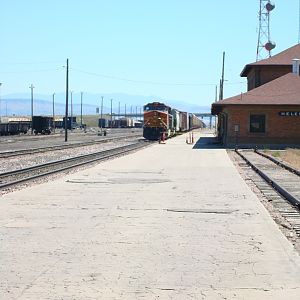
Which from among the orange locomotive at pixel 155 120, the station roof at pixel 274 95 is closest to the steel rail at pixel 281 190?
the station roof at pixel 274 95

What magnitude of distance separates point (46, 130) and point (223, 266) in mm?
81372

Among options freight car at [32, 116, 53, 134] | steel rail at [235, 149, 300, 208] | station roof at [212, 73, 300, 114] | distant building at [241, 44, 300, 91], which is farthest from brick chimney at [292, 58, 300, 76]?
freight car at [32, 116, 53, 134]

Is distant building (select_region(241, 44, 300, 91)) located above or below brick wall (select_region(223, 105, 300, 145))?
above

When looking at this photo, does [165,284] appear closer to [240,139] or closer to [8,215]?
[8,215]

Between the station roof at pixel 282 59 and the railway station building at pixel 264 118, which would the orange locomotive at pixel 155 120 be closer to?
the station roof at pixel 282 59

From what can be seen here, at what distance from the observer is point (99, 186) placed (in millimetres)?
16828

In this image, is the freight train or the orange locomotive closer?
the orange locomotive

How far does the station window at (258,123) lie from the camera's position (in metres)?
42.9

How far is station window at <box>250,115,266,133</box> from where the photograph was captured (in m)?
42.9

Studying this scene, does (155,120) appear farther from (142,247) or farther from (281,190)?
(142,247)

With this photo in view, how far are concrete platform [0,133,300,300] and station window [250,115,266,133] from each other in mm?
28392

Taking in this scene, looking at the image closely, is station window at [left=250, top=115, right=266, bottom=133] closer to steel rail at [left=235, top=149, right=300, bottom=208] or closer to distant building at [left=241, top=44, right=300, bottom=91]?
distant building at [left=241, top=44, right=300, bottom=91]

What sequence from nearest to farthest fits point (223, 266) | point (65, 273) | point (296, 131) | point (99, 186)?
point (65, 273), point (223, 266), point (99, 186), point (296, 131)

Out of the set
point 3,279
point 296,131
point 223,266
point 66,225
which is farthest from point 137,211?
point 296,131
